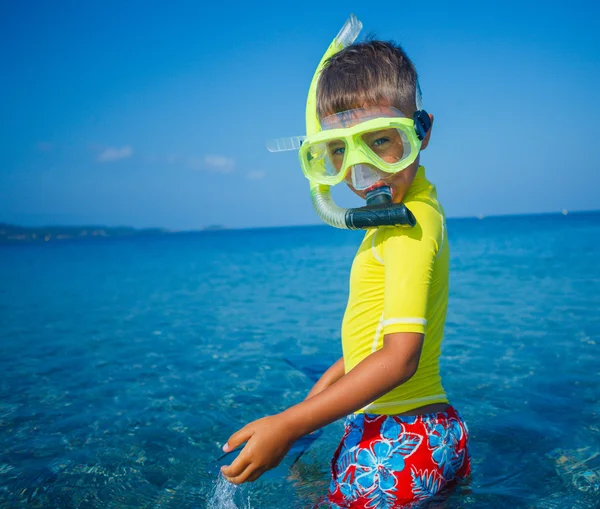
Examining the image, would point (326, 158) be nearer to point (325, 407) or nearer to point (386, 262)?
point (386, 262)

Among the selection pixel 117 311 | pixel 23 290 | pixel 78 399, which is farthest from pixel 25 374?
pixel 23 290

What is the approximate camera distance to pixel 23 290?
1340 cm

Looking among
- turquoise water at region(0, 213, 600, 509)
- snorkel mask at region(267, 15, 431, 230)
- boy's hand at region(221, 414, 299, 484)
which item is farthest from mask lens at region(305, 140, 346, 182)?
turquoise water at region(0, 213, 600, 509)

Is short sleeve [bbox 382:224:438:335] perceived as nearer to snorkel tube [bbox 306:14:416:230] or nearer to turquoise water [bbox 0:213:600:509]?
snorkel tube [bbox 306:14:416:230]

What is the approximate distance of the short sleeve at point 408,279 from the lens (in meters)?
1.44

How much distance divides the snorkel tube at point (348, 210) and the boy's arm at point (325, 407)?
0.35 meters

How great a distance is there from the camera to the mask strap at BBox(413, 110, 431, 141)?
1.68 metres

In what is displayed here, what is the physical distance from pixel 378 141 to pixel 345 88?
0.22m

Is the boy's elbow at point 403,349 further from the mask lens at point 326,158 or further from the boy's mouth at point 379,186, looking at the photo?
the mask lens at point 326,158

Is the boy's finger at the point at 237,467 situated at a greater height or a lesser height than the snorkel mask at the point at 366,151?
lesser

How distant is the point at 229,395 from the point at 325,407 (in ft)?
10.3

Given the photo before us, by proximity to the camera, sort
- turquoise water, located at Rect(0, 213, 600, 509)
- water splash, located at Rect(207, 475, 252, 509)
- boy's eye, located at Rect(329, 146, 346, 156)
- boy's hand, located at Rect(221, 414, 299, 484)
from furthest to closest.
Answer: turquoise water, located at Rect(0, 213, 600, 509) < water splash, located at Rect(207, 475, 252, 509) < boy's eye, located at Rect(329, 146, 346, 156) < boy's hand, located at Rect(221, 414, 299, 484)

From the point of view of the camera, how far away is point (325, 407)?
1.44 m

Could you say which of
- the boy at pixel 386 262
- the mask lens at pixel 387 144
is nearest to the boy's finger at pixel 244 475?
the boy at pixel 386 262
